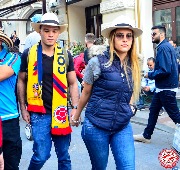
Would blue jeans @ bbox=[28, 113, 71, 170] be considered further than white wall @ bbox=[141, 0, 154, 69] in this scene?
No

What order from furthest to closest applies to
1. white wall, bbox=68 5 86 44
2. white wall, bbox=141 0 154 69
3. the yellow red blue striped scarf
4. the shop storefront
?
white wall, bbox=68 5 86 44 < white wall, bbox=141 0 154 69 < the shop storefront < the yellow red blue striped scarf

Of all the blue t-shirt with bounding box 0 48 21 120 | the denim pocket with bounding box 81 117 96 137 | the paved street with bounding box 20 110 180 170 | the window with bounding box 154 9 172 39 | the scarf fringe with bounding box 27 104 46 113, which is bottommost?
Answer: the paved street with bounding box 20 110 180 170

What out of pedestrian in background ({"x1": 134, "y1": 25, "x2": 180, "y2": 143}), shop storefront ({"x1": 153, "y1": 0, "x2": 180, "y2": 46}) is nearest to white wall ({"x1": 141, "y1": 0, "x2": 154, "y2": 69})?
shop storefront ({"x1": 153, "y1": 0, "x2": 180, "y2": 46})

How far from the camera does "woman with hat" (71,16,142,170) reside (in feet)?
9.79

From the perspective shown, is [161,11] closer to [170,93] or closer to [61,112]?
[170,93]

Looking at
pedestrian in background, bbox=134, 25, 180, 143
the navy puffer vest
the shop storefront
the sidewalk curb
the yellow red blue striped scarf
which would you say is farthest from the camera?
the shop storefront

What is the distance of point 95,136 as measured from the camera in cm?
305

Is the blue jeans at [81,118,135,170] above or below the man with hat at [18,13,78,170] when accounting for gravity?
below

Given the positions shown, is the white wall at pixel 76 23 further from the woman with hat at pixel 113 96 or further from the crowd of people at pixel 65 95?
the woman with hat at pixel 113 96

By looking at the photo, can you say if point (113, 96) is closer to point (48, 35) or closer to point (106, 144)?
point (106, 144)

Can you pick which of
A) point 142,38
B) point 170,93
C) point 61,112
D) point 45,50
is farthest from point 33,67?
point 142,38

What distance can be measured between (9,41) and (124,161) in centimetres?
143

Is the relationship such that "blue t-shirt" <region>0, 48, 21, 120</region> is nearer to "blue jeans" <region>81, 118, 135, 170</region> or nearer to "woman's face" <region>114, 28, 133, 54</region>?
"blue jeans" <region>81, 118, 135, 170</region>

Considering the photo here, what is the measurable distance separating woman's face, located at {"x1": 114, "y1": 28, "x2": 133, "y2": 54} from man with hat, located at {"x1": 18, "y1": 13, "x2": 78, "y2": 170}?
625 millimetres
